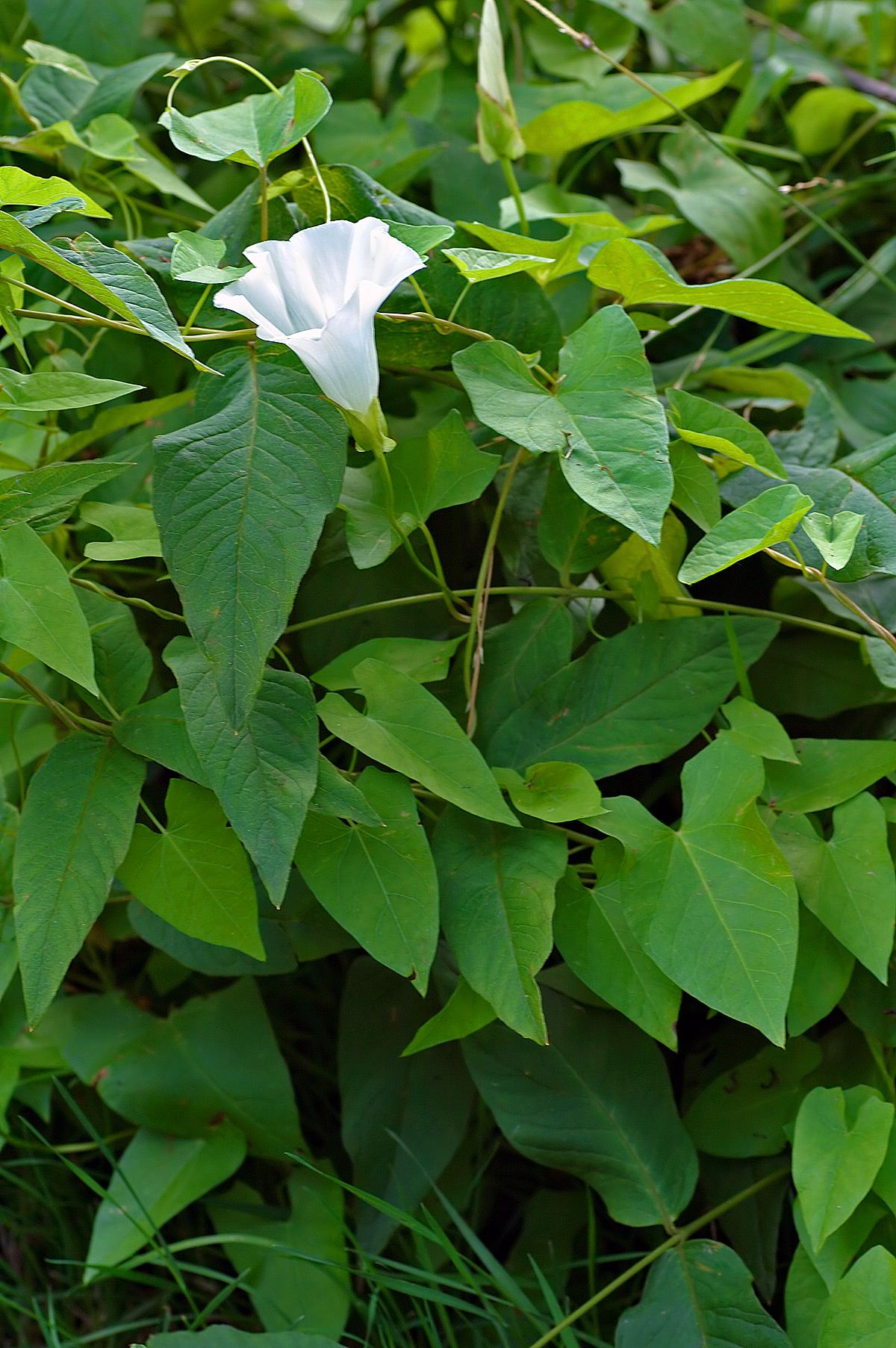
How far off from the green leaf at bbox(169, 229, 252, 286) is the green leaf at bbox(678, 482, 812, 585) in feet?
0.82

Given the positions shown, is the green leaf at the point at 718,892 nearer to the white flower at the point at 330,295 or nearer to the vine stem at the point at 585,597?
the vine stem at the point at 585,597

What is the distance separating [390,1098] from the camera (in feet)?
2.22

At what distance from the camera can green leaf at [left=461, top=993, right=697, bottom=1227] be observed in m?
0.61

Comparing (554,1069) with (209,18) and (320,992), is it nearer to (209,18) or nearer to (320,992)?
(320,992)

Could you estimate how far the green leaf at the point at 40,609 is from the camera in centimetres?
48

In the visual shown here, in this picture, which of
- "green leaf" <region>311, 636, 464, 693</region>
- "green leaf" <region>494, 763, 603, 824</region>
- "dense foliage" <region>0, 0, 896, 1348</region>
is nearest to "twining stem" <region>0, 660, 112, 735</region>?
"dense foliage" <region>0, 0, 896, 1348</region>

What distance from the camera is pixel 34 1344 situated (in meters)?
0.72

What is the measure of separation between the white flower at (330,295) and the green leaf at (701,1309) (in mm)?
495

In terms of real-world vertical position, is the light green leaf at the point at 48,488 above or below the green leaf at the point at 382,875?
above

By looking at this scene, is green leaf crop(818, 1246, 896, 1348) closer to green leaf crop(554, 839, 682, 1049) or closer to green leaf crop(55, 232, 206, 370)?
green leaf crop(554, 839, 682, 1049)

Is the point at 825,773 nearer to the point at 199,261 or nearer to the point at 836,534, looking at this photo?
the point at 836,534

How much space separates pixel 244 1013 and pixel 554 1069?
0.21m

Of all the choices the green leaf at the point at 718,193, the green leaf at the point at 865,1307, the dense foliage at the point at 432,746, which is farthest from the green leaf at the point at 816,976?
the green leaf at the point at 718,193

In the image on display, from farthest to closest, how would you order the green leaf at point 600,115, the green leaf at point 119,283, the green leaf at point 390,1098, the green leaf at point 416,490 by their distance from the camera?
1. the green leaf at point 600,115
2. the green leaf at point 390,1098
3. the green leaf at point 416,490
4. the green leaf at point 119,283
